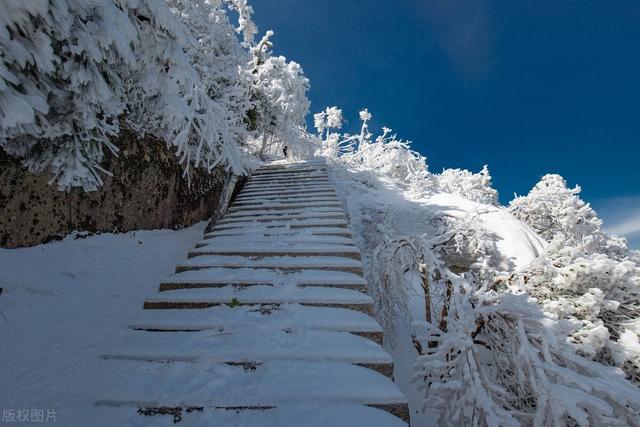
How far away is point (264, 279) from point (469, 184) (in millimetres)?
15525

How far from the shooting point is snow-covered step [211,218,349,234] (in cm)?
457

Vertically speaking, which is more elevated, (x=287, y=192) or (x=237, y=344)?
(x=287, y=192)

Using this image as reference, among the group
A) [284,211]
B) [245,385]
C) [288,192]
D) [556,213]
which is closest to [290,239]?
[284,211]

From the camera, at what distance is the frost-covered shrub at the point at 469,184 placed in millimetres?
13750

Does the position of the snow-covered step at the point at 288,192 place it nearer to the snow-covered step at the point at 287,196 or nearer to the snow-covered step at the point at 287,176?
the snow-covered step at the point at 287,196

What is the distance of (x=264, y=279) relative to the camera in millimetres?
3145

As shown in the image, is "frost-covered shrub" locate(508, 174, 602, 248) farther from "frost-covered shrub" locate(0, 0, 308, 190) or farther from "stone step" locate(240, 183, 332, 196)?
"frost-covered shrub" locate(0, 0, 308, 190)

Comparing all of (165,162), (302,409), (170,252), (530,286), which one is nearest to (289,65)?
(165,162)

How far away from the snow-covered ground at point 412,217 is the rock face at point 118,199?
130 inches

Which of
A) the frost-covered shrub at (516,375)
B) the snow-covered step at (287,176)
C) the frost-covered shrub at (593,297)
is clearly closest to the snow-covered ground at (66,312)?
the frost-covered shrub at (516,375)

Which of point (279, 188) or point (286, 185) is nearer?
point (279, 188)

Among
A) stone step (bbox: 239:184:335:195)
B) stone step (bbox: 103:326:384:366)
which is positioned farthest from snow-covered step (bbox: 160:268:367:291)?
stone step (bbox: 239:184:335:195)

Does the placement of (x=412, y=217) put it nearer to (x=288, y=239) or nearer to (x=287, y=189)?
(x=287, y=189)

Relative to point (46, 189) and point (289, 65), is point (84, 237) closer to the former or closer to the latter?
point (46, 189)
